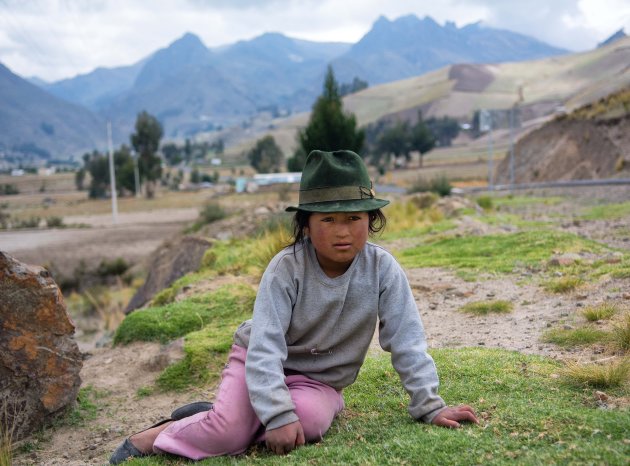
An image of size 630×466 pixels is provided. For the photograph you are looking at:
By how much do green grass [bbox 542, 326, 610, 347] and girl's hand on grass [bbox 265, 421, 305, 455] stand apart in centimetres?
255

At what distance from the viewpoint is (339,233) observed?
134 inches

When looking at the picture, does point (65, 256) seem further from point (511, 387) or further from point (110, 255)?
point (511, 387)

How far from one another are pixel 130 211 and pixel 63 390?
56.0 m

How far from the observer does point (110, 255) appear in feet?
94.8

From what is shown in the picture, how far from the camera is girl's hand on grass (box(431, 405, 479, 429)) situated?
3.29m

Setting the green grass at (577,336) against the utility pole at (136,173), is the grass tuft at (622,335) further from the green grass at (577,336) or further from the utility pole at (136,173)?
the utility pole at (136,173)

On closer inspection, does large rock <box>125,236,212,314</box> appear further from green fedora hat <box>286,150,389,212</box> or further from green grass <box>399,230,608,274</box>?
green fedora hat <box>286,150,389,212</box>

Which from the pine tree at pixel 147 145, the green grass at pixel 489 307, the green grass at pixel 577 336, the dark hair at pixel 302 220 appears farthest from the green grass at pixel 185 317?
the pine tree at pixel 147 145

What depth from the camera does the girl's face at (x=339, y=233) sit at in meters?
3.42

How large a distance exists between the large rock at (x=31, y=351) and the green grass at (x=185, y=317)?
1837 mm

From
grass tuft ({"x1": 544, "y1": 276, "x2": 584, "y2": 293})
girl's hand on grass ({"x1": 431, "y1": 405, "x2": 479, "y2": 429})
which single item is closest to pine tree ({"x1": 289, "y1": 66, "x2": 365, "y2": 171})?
grass tuft ({"x1": 544, "y1": 276, "x2": 584, "y2": 293})

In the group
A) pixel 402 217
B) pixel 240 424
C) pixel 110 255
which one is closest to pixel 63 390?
pixel 240 424

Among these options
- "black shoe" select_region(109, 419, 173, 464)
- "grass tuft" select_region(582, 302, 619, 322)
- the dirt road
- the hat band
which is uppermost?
the hat band

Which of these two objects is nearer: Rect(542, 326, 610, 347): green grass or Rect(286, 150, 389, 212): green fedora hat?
Rect(286, 150, 389, 212): green fedora hat
